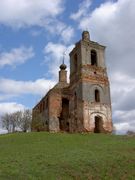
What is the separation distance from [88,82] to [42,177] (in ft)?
79.1

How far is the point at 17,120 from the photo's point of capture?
2218 inches

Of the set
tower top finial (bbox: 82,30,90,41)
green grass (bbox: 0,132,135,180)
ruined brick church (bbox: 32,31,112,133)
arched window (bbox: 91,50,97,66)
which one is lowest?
green grass (bbox: 0,132,135,180)

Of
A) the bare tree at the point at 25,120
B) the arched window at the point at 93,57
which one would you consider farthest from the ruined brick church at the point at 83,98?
the bare tree at the point at 25,120

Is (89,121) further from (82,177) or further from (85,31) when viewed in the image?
(82,177)

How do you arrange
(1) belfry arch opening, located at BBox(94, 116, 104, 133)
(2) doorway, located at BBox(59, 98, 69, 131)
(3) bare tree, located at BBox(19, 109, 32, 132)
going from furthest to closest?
1. (3) bare tree, located at BBox(19, 109, 32, 132)
2. (2) doorway, located at BBox(59, 98, 69, 131)
3. (1) belfry arch opening, located at BBox(94, 116, 104, 133)

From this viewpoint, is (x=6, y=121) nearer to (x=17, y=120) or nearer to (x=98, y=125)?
(x=17, y=120)

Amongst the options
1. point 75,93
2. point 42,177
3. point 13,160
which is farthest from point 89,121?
point 42,177

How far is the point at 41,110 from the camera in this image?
42406mm

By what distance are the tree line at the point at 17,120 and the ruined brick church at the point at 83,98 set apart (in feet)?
45.7

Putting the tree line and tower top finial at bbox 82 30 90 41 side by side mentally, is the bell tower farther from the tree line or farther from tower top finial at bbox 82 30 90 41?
the tree line

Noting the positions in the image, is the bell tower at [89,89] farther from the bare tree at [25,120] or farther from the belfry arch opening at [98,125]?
the bare tree at [25,120]

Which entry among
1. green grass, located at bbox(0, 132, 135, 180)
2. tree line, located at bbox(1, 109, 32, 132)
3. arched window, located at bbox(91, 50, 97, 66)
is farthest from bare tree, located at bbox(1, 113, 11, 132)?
green grass, located at bbox(0, 132, 135, 180)

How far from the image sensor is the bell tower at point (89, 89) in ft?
114

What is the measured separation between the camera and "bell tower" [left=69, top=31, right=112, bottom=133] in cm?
3484
